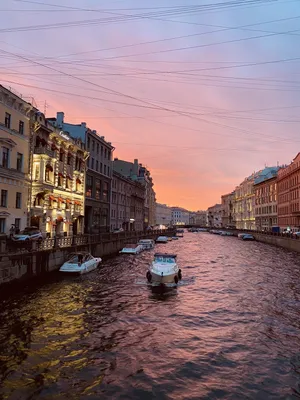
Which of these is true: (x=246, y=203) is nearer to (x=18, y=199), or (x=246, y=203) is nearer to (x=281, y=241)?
(x=281, y=241)

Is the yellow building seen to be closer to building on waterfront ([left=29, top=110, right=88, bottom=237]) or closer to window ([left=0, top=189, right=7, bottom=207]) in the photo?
window ([left=0, top=189, right=7, bottom=207])

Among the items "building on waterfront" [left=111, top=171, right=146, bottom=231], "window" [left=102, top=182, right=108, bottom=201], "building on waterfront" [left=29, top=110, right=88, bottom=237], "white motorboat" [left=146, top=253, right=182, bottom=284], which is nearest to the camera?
"white motorboat" [left=146, top=253, right=182, bottom=284]

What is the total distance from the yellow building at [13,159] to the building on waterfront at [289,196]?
65849 millimetres

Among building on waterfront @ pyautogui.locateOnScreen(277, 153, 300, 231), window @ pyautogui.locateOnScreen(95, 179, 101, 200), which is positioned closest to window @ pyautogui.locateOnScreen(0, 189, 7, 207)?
window @ pyautogui.locateOnScreen(95, 179, 101, 200)

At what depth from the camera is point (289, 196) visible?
90.6m

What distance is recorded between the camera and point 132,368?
1285 centimetres

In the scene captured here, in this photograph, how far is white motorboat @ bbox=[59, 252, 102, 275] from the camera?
104 ft

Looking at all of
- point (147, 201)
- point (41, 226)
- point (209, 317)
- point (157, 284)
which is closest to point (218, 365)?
point (209, 317)

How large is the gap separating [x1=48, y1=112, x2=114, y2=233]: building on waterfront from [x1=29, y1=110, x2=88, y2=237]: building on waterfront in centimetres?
414

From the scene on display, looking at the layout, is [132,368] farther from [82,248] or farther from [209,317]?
[82,248]

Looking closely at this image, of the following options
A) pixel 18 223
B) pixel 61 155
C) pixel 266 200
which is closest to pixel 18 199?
pixel 18 223

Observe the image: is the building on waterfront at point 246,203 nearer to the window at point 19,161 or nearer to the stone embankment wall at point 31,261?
the stone embankment wall at point 31,261

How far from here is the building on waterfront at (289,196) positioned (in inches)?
3307

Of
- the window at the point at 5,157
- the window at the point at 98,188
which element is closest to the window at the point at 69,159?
the window at the point at 98,188
